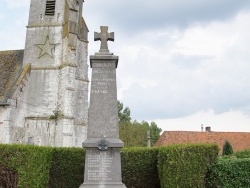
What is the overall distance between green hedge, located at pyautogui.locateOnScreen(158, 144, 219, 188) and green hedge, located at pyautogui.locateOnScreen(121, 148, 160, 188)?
129cm

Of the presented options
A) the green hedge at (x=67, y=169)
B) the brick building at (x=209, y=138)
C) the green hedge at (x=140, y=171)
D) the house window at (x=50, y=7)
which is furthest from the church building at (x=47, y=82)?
the green hedge at (x=140, y=171)

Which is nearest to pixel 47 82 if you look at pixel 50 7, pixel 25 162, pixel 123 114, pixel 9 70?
pixel 9 70

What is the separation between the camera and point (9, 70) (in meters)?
27.2

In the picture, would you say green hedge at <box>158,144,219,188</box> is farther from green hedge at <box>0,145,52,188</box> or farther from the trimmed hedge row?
green hedge at <box>0,145,52,188</box>

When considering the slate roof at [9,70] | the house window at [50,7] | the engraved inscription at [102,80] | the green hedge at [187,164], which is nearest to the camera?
the engraved inscription at [102,80]

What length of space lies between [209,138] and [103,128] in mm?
25904

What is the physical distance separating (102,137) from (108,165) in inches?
30.3

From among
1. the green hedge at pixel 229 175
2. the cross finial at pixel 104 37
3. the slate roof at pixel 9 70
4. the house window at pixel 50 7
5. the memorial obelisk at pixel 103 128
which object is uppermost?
the house window at pixel 50 7

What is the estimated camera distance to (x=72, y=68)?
2644cm

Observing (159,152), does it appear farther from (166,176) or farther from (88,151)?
(88,151)

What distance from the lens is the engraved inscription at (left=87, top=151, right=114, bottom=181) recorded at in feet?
27.4

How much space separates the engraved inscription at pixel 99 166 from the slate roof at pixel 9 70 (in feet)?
56.8

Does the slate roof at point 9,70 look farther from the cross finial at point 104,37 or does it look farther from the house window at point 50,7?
the cross finial at point 104,37

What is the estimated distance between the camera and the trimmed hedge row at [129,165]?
31.3ft
